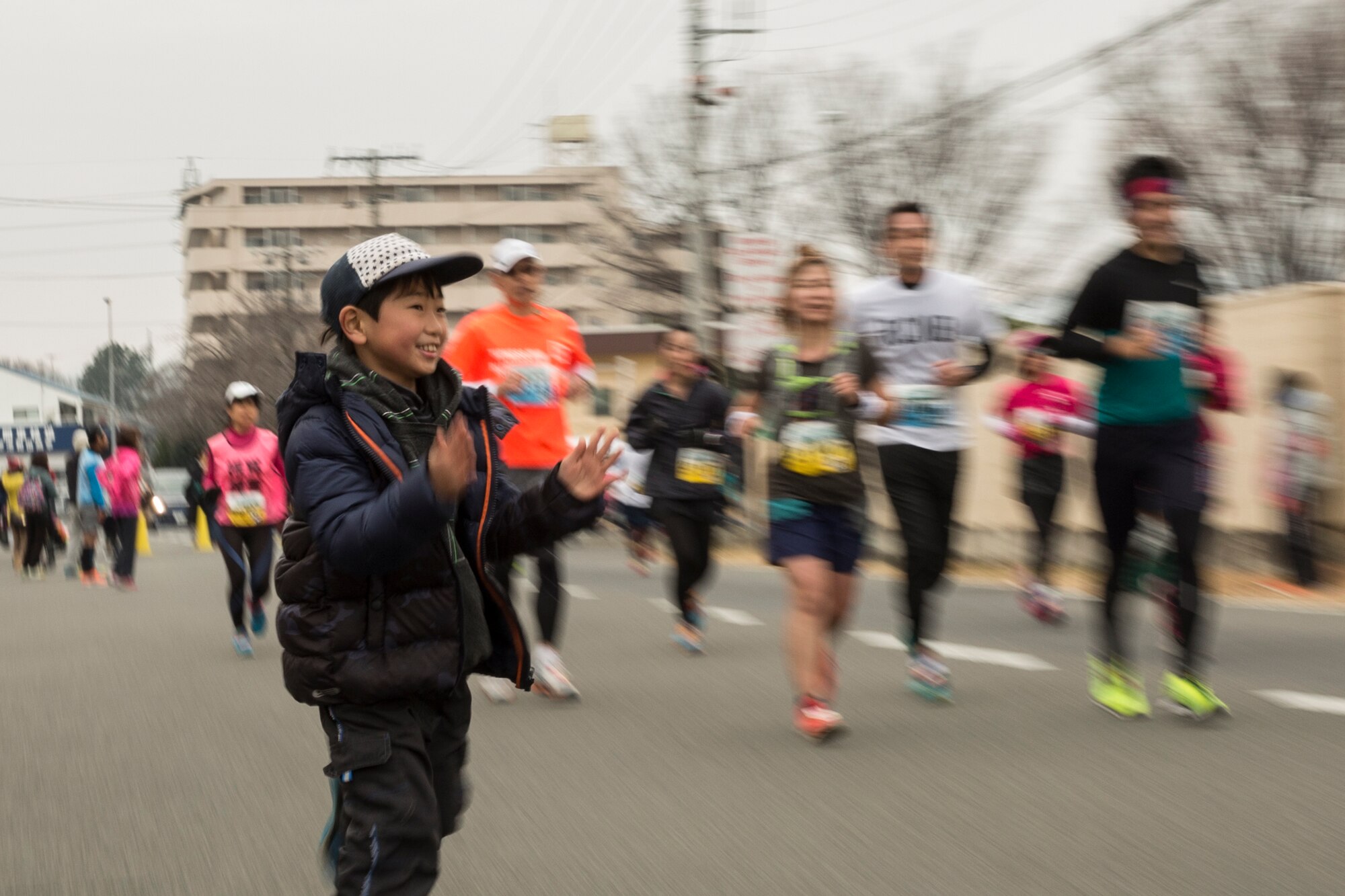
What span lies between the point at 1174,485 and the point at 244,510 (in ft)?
21.5

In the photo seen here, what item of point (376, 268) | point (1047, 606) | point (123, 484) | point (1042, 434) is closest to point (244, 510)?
point (1047, 606)

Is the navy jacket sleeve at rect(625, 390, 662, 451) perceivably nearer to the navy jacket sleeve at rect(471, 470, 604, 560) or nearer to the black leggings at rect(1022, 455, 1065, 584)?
the black leggings at rect(1022, 455, 1065, 584)

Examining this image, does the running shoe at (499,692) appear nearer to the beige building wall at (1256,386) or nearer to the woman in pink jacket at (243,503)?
the woman in pink jacket at (243,503)

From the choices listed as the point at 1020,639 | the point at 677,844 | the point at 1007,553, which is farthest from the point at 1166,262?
the point at 1007,553

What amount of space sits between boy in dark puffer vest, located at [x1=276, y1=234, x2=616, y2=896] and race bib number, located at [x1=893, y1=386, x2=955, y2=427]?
3905mm

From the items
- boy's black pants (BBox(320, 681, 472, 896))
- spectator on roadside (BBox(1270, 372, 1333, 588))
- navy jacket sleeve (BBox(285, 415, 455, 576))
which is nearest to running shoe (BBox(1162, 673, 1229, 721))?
boy's black pants (BBox(320, 681, 472, 896))

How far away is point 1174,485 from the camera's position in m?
6.50

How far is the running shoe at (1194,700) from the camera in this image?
6.61 m

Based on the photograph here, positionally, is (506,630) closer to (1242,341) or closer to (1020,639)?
(1020,639)

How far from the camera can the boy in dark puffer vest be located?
3301mm

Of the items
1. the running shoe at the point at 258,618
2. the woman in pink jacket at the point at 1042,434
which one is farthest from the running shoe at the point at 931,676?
the running shoe at the point at 258,618

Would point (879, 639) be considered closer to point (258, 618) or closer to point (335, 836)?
point (258, 618)

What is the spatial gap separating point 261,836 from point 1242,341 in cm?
1238

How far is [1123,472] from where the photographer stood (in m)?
6.63
